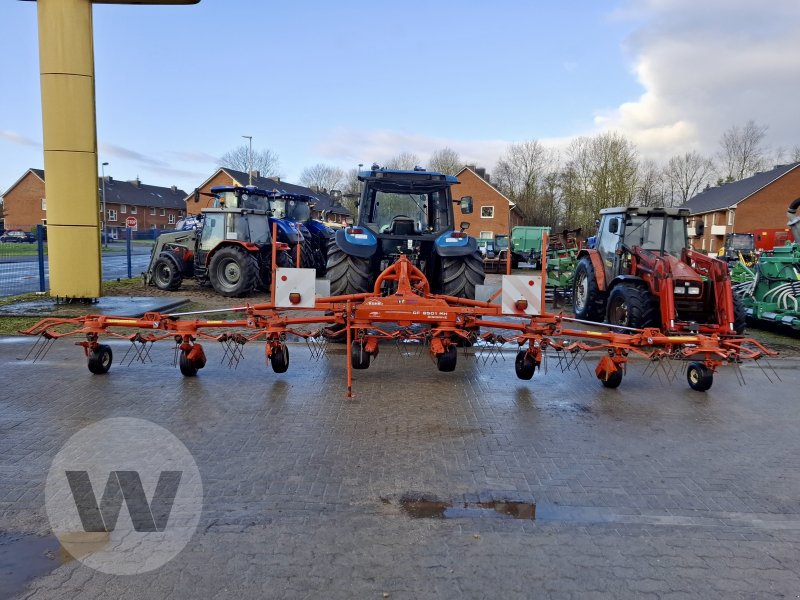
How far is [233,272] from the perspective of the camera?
1529 centimetres

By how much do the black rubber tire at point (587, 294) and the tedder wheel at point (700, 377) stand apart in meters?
4.66

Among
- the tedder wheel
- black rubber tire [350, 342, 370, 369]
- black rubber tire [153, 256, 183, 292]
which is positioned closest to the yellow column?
black rubber tire [153, 256, 183, 292]

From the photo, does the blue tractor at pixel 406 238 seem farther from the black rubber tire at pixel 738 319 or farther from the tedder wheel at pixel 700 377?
the black rubber tire at pixel 738 319

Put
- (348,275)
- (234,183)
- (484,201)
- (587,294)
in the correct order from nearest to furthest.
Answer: (348,275) → (587,294) → (484,201) → (234,183)

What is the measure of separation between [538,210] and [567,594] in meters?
53.3

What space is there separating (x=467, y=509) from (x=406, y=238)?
20.5ft

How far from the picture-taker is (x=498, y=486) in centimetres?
429

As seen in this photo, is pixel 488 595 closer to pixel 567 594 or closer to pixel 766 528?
pixel 567 594

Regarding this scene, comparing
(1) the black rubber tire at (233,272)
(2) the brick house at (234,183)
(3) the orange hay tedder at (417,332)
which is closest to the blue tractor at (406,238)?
(3) the orange hay tedder at (417,332)

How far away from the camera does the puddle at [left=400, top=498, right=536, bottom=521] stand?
3.86 meters

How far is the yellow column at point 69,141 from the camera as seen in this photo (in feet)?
38.6

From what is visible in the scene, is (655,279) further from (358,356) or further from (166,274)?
(166,274)

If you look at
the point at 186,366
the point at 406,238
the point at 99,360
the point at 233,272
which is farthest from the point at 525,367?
the point at 233,272

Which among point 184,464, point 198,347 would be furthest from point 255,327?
point 184,464
